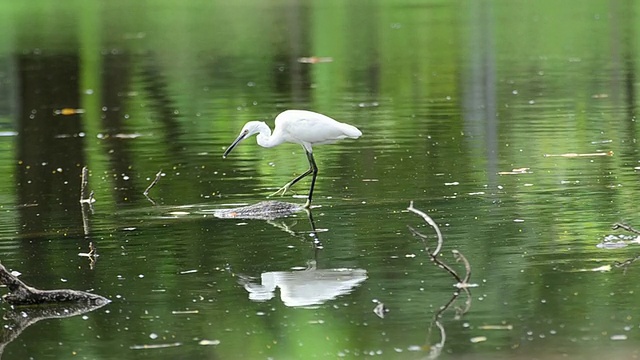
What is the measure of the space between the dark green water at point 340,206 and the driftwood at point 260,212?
19 cm

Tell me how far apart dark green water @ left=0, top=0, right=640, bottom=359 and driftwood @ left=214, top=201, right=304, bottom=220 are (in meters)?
0.19

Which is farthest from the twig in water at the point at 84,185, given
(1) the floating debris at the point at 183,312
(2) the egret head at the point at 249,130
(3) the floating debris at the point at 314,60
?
(3) the floating debris at the point at 314,60

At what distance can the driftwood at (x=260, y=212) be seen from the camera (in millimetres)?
14242

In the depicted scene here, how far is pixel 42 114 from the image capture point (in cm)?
2617

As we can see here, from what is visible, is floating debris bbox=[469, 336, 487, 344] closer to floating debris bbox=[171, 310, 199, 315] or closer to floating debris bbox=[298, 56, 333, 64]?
floating debris bbox=[171, 310, 199, 315]

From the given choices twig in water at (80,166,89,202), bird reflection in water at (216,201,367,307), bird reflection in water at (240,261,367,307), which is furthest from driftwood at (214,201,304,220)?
bird reflection in water at (240,261,367,307)

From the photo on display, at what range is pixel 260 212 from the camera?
1429 centimetres

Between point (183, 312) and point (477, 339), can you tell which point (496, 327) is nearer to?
point (477, 339)

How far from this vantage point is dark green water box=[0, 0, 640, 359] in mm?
9742

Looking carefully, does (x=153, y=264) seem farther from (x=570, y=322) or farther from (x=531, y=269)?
(x=570, y=322)

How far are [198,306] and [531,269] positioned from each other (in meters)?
2.38

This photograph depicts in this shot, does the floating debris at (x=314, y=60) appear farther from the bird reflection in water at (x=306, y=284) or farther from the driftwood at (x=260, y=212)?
the bird reflection in water at (x=306, y=284)

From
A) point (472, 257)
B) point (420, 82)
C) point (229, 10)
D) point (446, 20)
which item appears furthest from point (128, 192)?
point (229, 10)

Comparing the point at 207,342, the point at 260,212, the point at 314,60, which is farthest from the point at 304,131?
the point at 314,60
